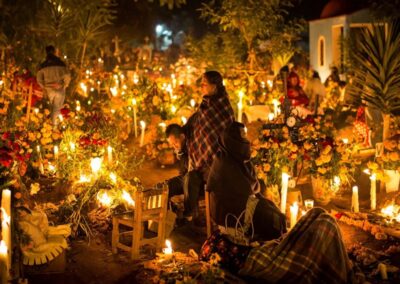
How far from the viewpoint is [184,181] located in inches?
282

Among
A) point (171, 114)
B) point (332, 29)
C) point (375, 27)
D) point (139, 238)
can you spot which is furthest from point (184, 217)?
point (332, 29)

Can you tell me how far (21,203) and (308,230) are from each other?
8.73 feet

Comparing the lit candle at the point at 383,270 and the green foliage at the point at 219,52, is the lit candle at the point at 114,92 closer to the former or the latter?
the green foliage at the point at 219,52

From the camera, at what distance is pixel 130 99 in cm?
1267

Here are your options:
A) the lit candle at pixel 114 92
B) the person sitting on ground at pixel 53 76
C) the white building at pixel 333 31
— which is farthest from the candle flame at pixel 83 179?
the white building at pixel 333 31

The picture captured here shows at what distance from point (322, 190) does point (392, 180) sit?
0.92m

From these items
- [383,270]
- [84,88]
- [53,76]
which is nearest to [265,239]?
[383,270]

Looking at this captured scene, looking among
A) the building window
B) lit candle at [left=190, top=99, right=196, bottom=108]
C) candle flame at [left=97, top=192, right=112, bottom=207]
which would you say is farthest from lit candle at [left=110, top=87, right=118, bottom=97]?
the building window

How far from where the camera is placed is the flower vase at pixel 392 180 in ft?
27.2

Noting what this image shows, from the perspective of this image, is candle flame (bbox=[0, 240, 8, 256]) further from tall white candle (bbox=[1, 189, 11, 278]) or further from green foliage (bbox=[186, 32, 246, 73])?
green foliage (bbox=[186, 32, 246, 73])

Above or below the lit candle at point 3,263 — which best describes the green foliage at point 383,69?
above

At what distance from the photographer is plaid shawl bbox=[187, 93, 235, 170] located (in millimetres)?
7176

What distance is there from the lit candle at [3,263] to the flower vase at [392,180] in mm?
5087

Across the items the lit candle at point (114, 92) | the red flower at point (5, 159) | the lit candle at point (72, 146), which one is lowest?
the lit candle at point (72, 146)
